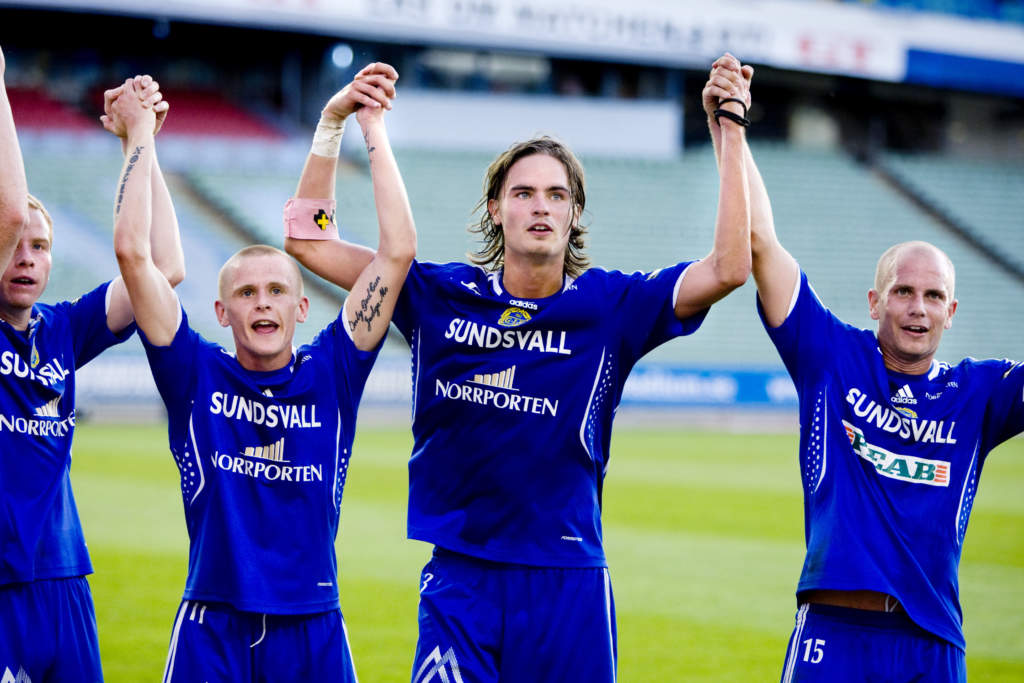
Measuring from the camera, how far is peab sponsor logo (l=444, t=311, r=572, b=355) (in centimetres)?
409

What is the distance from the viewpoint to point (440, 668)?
3.85m

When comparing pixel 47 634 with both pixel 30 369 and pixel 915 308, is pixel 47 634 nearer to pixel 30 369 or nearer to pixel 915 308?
pixel 30 369

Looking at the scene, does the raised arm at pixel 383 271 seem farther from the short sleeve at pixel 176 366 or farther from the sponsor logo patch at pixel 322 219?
the short sleeve at pixel 176 366

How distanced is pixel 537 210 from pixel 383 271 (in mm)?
585

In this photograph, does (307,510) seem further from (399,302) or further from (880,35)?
(880,35)

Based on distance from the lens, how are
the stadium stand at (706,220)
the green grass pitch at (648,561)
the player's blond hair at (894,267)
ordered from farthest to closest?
1. the stadium stand at (706,220)
2. the green grass pitch at (648,561)
3. the player's blond hair at (894,267)

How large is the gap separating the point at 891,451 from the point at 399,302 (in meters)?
1.81

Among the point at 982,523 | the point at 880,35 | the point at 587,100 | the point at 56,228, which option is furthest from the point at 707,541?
the point at 880,35

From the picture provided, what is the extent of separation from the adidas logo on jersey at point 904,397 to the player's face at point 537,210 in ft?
4.18

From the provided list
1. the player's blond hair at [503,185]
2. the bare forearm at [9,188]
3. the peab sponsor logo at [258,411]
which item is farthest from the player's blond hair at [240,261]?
the bare forearm at [9,188]

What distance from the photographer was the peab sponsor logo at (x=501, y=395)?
13.2 feet

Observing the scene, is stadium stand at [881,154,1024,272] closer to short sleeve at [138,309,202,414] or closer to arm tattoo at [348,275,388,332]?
arm tattoo at [348,275,388,332]

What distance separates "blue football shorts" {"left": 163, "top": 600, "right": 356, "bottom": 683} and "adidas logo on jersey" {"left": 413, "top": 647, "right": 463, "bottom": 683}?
10.2 inches

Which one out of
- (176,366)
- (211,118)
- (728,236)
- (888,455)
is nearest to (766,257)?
(728,236)
